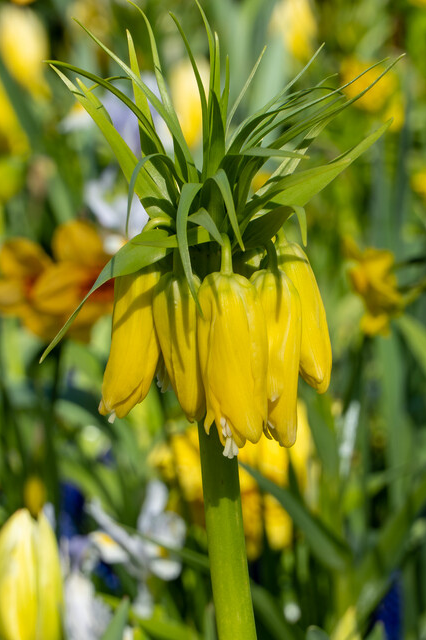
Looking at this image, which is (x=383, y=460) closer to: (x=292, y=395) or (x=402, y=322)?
(x=402, y=322)

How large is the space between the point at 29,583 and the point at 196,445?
37 centimetres

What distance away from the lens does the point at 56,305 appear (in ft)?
2.84

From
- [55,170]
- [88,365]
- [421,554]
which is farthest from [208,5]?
[421,554]

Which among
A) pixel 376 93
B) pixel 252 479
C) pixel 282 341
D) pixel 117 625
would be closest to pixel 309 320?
pixel 282 341

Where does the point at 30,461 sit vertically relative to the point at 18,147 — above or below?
below

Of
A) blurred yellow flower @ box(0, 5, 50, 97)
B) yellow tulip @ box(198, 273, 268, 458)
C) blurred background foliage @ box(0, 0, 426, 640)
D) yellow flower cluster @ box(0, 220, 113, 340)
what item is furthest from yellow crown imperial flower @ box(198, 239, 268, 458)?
blurred yellow flower @ box(0, 5, 50, 97)

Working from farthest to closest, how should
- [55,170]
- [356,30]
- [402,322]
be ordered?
1. [356,30]
2. [55,170]
3. [402,322]

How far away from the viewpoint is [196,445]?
88 cm

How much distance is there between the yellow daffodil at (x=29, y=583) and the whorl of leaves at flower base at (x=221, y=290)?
0.75 feet

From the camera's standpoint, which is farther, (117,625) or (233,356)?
(117,625)

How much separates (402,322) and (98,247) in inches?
13.8

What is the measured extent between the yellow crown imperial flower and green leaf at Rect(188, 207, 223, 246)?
0.02m

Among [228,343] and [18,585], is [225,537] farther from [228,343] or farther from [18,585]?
[18,585]

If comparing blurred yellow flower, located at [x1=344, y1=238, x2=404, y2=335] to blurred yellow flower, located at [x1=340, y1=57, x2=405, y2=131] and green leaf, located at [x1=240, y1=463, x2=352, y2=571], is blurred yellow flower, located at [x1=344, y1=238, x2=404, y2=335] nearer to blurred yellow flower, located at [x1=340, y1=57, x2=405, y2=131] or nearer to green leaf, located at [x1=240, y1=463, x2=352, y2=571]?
green leaf, located at [x1=240, y1=463, x2=352, y2=571]
